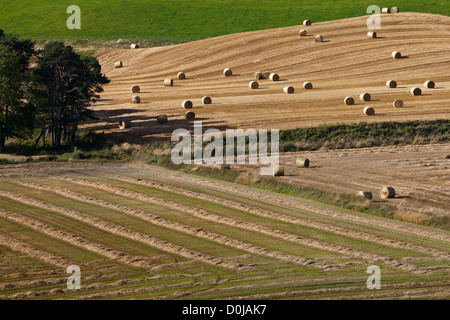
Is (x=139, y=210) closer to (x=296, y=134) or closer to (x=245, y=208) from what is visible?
(x=245, y=208)

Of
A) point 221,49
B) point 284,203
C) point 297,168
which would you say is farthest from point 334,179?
point 221,49

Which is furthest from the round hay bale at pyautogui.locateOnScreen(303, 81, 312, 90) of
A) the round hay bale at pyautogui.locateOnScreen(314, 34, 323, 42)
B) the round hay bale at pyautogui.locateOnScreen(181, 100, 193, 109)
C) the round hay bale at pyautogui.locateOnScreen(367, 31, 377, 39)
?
the round hay bale at pyautogui.locateOnScreen(367, 31, 377, 39)

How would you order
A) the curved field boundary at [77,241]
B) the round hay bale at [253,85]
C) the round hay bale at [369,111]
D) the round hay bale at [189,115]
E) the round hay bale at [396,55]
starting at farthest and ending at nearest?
1. the round hay bale at [396,55]
2. the round hay bale at [253,85]
3. the round hay bale at [189,115]
4. the round hay bale at [369,111]
5. the curved field boundary at [77,241]

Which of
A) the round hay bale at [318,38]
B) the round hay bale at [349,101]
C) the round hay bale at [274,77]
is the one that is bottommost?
the round hay bale at [349,101]

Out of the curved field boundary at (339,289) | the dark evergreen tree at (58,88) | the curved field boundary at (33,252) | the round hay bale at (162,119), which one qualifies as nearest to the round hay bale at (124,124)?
the round hay bale at (162,119)

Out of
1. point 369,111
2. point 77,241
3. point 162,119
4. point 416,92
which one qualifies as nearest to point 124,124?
point 162,119

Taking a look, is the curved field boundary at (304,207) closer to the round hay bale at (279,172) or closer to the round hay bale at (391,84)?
the round hay bale at (279,172)

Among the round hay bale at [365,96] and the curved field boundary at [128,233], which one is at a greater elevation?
the round hay bale at [365,96]
